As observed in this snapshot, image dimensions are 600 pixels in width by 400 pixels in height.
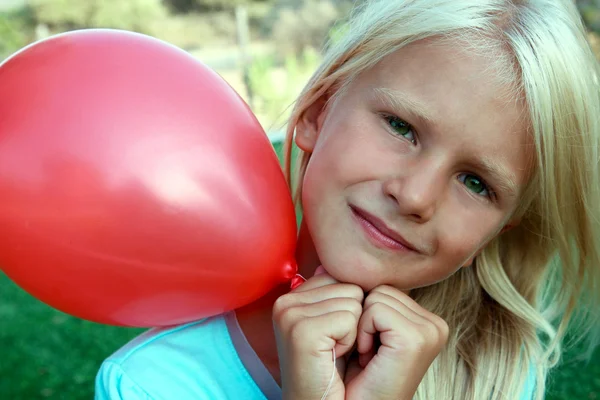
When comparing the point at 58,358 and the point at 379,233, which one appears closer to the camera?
the point at 379,233

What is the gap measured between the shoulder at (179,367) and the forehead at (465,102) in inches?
31.8

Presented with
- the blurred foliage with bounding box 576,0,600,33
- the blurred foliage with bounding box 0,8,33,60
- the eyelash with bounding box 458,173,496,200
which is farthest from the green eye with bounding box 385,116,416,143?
the blurred foliage with bounding box 0,8,33,60

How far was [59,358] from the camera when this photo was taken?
12.3 ft

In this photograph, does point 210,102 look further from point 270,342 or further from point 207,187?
point 270,342

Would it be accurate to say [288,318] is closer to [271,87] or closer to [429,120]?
[429,120]

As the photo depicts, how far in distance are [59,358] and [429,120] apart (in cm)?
299

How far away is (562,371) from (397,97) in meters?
2.56

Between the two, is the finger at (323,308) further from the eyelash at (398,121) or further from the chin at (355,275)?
the eyelash at (398,121)

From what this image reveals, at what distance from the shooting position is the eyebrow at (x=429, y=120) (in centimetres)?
155

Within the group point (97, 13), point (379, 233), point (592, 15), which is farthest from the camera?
point (97, 13)

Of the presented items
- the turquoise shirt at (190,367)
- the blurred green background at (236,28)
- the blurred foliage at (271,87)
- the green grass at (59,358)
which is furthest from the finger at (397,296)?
the blurred foliage at (271,87)

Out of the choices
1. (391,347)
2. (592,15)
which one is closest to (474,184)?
(391,347)

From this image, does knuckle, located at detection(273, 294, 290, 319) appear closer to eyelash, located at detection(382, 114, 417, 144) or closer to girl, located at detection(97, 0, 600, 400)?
girl, located at detection(97, 0, 600, 400)

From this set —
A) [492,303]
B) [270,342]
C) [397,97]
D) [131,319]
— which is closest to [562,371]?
[492,303]
